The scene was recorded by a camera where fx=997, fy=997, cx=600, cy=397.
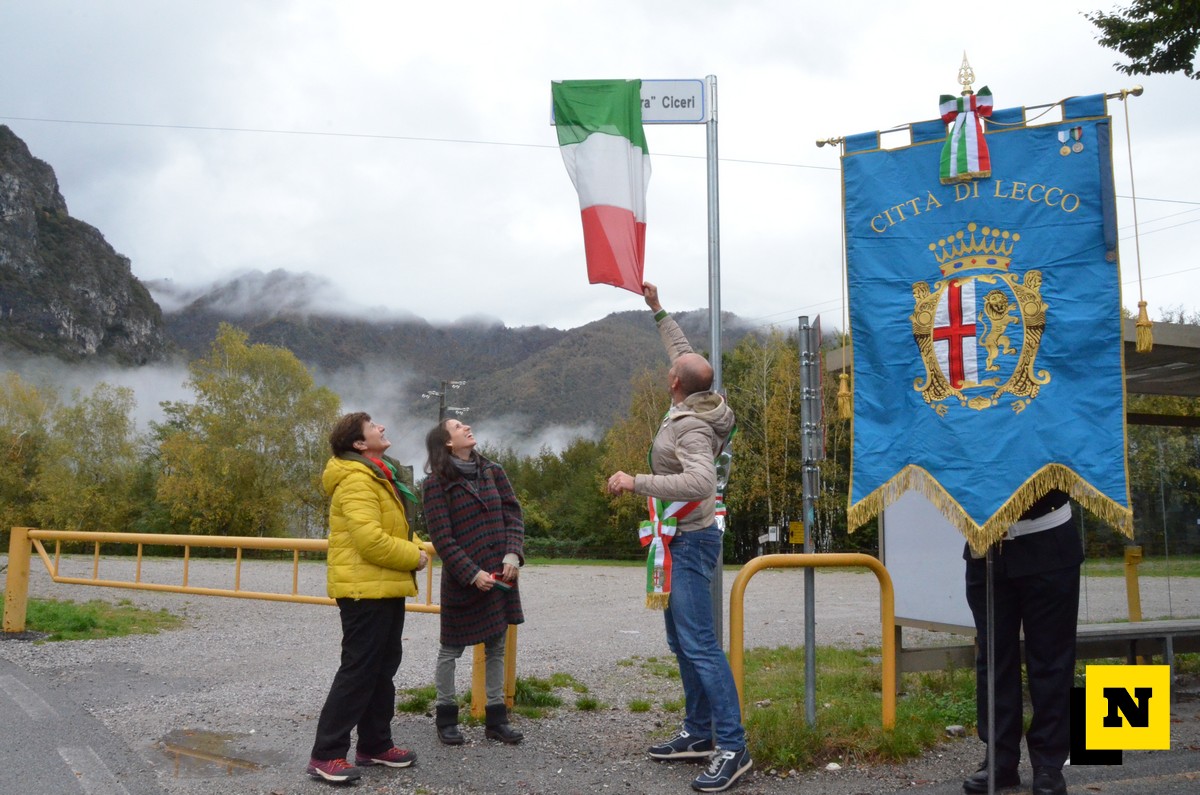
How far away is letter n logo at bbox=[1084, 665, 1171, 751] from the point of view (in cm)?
464

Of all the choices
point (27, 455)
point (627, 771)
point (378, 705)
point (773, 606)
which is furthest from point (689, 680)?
point (27, 455)

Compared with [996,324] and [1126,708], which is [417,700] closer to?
[1126,708]

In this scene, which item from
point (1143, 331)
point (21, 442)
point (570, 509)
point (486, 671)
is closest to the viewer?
point (1143, 331)

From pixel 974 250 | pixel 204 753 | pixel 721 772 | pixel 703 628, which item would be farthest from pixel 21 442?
pixel 974 250

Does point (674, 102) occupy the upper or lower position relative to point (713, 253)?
upper

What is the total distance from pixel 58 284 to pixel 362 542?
180 meters

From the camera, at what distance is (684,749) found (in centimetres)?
534

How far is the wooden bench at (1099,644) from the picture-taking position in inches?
268

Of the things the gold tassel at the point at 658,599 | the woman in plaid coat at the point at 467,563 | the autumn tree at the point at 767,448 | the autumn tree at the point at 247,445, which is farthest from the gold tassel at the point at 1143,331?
the autumn tree at the point at 247,445

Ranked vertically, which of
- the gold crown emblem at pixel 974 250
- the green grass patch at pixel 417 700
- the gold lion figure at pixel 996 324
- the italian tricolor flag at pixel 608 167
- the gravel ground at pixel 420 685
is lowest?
the gravel ground at pixel 420 685

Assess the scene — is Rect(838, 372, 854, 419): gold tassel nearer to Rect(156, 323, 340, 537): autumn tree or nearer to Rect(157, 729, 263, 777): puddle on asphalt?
Rect(157, 729, 263, 777): puddle on asphalt

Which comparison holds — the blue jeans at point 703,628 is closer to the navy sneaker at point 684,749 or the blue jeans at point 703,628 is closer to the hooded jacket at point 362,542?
the navy sneaker at point 684,749

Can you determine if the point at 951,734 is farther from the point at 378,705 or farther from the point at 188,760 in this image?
the point at 188,760

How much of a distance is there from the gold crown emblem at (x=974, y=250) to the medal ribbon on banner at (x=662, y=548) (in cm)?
177
